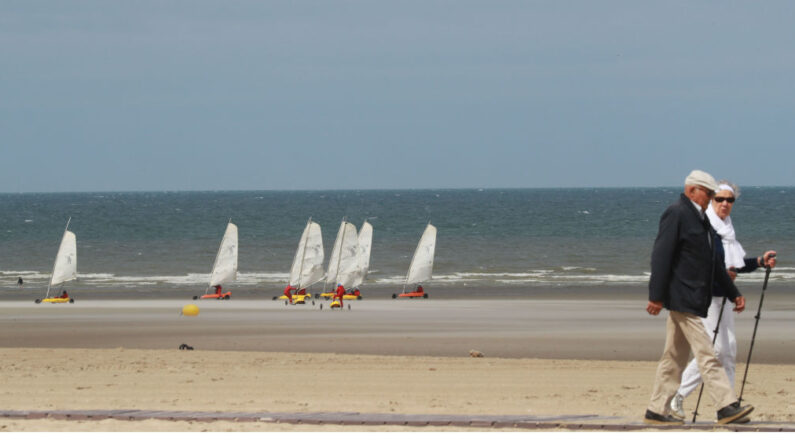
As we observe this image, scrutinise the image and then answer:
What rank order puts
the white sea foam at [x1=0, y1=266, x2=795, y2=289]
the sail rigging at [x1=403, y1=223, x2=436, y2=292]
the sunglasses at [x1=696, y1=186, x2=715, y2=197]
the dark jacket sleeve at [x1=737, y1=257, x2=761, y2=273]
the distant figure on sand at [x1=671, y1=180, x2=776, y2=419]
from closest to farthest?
the sunglasses at [x1=696, y1=186, x2=715, y2=197], the distant figure on sand at [x1=671, y1=180, x2=776, y2=419], the dark jacket sleeve at [x1=737, y1=257, x2=761, y2=273], the sail rigging at [x1=403, y1=223, x2=436, y2=292], the white sea foam at [x1=0, y1=266, x2=795, y2=289]

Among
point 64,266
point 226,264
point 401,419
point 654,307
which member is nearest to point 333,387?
point 401,419

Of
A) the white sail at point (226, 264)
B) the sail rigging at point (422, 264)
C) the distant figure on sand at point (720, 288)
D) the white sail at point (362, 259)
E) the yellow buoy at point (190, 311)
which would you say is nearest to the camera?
the distant figure on sand at point (720, 288)

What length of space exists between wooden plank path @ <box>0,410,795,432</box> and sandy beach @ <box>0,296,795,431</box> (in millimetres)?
174

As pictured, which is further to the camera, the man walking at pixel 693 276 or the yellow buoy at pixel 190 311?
the yellow buoy at pixel 190 311

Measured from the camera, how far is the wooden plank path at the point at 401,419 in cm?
809

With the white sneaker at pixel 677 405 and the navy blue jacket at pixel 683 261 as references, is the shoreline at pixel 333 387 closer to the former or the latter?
the white sneaker at pixel 677 405

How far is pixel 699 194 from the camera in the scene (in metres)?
8.20

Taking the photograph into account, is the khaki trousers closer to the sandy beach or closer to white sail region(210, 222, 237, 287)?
the sandy beach

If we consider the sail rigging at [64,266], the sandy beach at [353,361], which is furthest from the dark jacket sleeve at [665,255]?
the sail rigging at [64,266]

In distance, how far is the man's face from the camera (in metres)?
8.20

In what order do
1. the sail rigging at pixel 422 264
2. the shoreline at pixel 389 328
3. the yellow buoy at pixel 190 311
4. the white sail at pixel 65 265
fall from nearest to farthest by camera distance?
1. the shoreline at pixel 389 328
2. the yellow buoy at pixel 190 311
3. the white sail at pixel 65 265
4. the sail rigging at pixel 422 264

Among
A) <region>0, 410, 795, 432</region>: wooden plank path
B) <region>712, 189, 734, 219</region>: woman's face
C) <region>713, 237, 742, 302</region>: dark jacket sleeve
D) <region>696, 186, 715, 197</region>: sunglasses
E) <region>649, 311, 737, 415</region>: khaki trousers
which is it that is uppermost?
<region>696, 186, 715, 197</region>: sunglasses

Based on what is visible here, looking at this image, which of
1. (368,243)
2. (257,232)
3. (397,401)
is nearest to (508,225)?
(257,232)

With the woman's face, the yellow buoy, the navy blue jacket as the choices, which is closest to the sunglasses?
the navy blue jacket
